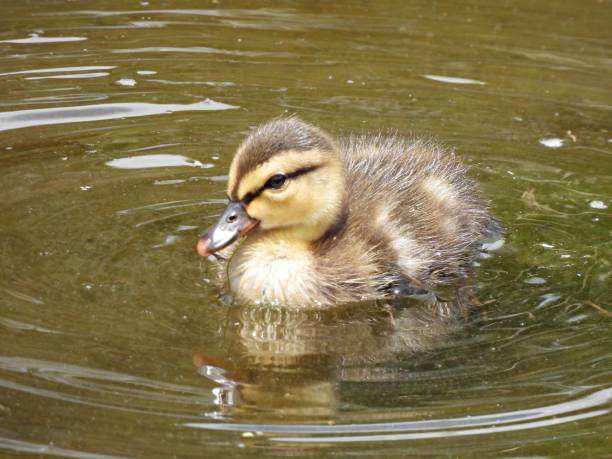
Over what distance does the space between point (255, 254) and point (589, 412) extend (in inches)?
65.8

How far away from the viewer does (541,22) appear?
9.16m

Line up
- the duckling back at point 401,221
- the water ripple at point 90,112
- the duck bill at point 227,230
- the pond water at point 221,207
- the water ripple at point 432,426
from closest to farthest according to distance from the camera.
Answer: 1. the water ripple at point 432,426
2. the pond water at point 221,207
3. the duck bill at point 227,230
4. the duckling back at point 401,221
5. the water ripple at point 90,112

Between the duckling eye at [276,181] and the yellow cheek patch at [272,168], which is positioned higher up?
the yellow cheek patch at [272,168]

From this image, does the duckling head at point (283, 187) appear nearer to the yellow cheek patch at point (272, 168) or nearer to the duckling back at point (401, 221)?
the yellow cheek patch at point (272, 168)

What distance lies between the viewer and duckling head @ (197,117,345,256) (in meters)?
5.16

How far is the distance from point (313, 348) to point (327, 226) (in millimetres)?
697

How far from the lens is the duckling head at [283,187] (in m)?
5.16

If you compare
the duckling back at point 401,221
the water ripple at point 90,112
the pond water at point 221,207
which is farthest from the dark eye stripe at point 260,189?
the water ripple at point 90,112

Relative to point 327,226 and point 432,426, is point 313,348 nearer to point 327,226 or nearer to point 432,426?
point 327,226

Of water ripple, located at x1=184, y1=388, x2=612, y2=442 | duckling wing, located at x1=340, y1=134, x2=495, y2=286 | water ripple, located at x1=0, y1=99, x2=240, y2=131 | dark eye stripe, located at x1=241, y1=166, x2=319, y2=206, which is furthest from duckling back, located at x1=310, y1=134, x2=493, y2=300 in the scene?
water ripple, located at x1=0, y1=99, x2=240, y2=131

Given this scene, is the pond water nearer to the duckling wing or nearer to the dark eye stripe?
the duckling wing

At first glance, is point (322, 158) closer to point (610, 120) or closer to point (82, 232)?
point (82, 232)

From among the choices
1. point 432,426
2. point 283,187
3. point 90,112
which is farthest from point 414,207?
point 90,112

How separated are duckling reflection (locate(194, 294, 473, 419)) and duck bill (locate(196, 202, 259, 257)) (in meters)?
0.31
